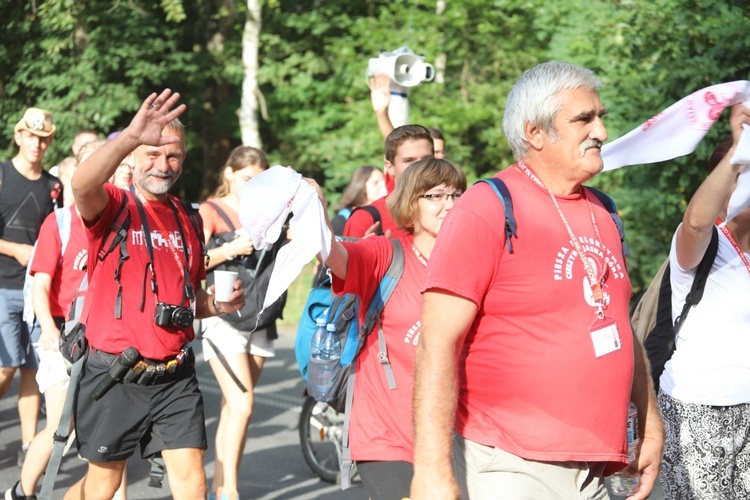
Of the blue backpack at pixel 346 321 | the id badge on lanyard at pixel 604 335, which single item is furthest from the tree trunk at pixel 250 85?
the id badge on lanyard at pixel 604 335

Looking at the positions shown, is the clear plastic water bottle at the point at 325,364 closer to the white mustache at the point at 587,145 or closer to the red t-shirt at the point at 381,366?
the red t-shirt at the point at 381,366

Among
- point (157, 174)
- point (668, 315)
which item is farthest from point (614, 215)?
point (157, 174)

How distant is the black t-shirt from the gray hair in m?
5.13

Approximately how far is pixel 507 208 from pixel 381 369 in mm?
1194

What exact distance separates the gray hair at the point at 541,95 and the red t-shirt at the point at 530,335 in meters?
0.23

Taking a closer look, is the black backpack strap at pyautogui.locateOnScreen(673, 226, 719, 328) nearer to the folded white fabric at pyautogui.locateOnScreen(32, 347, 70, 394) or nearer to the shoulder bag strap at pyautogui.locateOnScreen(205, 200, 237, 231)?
the shoulder bag strap at pyautogui.locateOnScreen(205, 200, 237, 231)

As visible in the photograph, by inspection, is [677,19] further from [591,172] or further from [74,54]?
[74,54]

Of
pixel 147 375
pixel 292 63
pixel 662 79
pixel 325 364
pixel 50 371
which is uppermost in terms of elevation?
pixel 292 63

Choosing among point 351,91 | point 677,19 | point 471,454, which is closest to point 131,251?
point 471,454

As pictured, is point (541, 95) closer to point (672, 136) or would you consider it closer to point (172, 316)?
point (672, 136)

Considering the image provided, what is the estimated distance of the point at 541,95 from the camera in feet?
10.5

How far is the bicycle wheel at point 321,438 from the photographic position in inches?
288

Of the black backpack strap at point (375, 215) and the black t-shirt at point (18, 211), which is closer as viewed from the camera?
the black backpack strap at point (375, 215)

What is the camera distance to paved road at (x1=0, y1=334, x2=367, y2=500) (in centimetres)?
711
